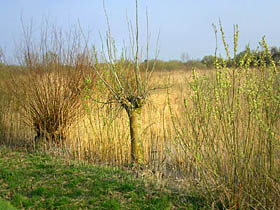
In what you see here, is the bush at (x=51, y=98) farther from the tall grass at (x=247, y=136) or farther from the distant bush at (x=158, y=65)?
the tall grass at (x=247, y=136)

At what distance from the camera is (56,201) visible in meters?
3.89

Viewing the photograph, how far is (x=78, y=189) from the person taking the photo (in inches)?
165

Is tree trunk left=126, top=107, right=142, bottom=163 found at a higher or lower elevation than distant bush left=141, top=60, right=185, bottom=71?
lower

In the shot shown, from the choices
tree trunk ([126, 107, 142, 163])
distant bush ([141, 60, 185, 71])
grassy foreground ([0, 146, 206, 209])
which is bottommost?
grassy foreground ([0, 146, 206, 209])

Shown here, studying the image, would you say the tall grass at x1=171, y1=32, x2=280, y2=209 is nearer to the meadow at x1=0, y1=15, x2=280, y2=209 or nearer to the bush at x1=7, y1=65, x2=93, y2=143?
the meadow at x1=0, y1=15, x2=280, y2=209

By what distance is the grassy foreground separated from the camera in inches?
147

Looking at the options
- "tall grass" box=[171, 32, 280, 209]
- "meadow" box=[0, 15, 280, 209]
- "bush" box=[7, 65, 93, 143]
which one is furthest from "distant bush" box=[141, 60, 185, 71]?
"tall grass" box=[171, 32, 280, 209]

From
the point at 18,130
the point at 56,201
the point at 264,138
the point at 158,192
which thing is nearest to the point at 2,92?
the point at 18,130

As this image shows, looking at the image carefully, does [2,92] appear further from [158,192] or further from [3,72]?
[158,192]

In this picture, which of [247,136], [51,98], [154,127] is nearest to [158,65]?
[154,127]

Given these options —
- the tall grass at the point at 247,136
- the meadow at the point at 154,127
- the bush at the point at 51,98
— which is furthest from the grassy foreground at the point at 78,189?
the bush at the point at 51,98

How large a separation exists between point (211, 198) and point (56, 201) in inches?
76.3

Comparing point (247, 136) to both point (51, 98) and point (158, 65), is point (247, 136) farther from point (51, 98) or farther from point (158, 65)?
point (158, 65)

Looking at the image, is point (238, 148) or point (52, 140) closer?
point (238, 148)
